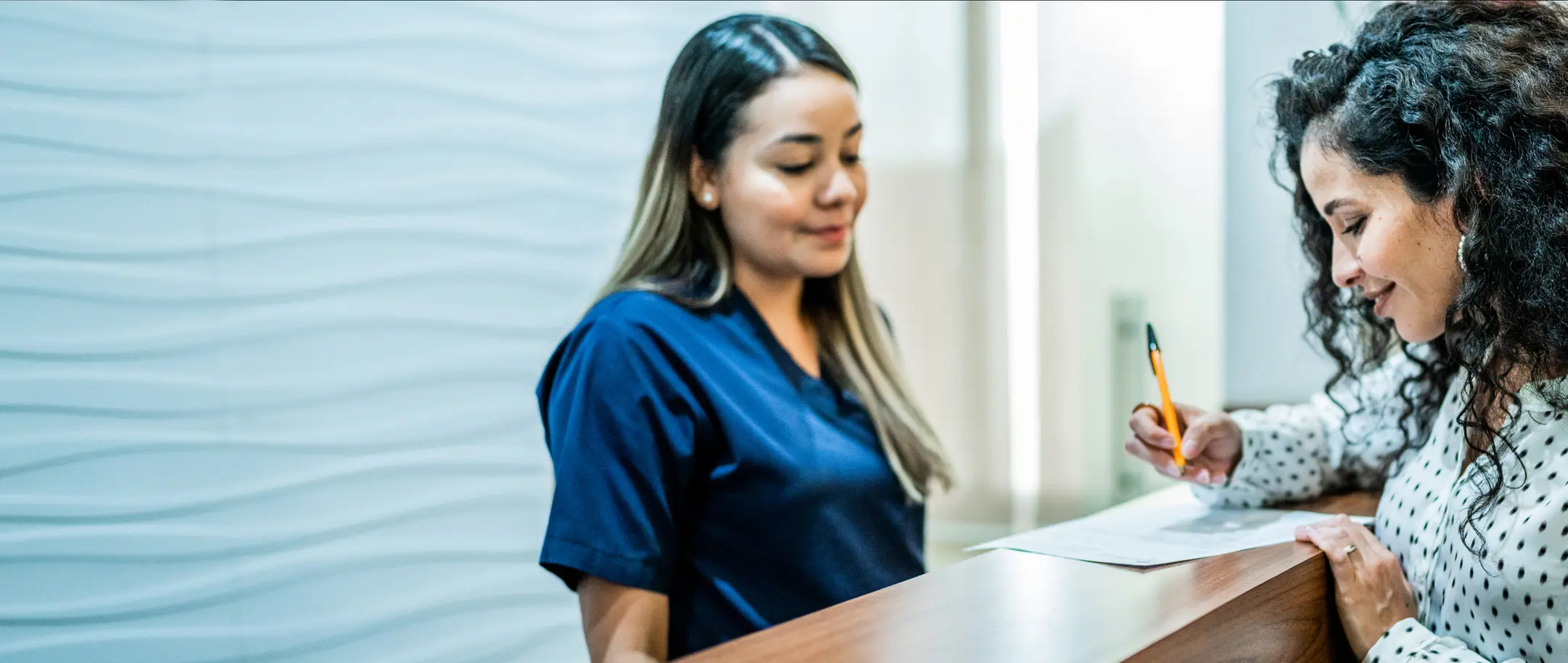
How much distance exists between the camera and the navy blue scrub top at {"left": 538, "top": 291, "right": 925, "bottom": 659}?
1084 mm

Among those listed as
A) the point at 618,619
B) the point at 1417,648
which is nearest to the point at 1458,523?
the point at 1417,648

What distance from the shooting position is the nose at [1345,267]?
1.12 meters

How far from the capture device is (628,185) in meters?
1.57

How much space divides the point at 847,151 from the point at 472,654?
0.71 meters

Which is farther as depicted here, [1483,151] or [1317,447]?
[1317,447]

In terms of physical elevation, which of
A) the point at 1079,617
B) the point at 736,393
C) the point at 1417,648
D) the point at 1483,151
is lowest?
the point at 1417,648

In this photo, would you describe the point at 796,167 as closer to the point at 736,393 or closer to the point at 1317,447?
the point at 736,393

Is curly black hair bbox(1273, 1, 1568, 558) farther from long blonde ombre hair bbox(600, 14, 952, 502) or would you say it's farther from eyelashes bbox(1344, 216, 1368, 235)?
long blonde ombre hair bbox(600, 14, 952, 502)

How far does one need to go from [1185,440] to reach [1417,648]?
0.37 meters

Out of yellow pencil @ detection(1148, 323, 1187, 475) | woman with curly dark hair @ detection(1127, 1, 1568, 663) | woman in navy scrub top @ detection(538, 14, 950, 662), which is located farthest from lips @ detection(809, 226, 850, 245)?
woman with curly dark hair @ detection(1127, 1, 1568, 663)

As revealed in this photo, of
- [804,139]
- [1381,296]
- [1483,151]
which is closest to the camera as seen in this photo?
[1483,151]

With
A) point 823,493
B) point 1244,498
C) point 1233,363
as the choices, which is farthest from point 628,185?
point 1233,363

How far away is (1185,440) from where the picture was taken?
1350mm

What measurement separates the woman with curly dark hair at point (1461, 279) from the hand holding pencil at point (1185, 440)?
0.63 ft
